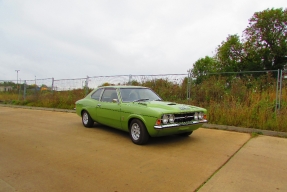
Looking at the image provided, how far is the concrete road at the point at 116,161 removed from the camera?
324cm

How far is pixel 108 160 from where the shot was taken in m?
4.25

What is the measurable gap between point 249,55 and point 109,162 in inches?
1326

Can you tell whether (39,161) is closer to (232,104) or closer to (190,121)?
(190,121)

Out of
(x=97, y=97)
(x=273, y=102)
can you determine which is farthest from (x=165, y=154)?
→ (x=273, y=102)

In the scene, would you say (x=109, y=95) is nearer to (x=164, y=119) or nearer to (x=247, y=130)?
(x=164, y=119)

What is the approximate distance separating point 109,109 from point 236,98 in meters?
5.15

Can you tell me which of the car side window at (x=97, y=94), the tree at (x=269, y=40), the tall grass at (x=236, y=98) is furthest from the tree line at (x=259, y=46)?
the car side window at (x=97, y=94)

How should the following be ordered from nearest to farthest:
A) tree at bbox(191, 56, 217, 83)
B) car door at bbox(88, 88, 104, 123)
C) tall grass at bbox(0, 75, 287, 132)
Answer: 1. car door at bbox(88, 88, 104, 123)
2. tall grass at bbox(0, 75, 287, 132)
3. tree at bbox(191, 56, 217, 83)

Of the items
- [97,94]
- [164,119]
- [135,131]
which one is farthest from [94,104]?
[164,119]

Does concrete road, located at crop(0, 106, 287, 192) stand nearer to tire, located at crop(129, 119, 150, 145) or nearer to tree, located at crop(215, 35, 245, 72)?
tire, located at crop(129, 119, 150, 145)

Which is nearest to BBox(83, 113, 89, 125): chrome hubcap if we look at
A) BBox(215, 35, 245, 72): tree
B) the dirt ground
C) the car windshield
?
the dirt ground

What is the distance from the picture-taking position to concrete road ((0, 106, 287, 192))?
3.24 meters

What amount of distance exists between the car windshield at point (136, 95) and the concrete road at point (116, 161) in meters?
1.11

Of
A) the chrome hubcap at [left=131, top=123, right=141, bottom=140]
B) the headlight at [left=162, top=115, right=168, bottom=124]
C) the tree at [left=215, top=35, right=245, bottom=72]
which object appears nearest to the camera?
the headlight at [left=162, top=115, right=168, bottom=124]
